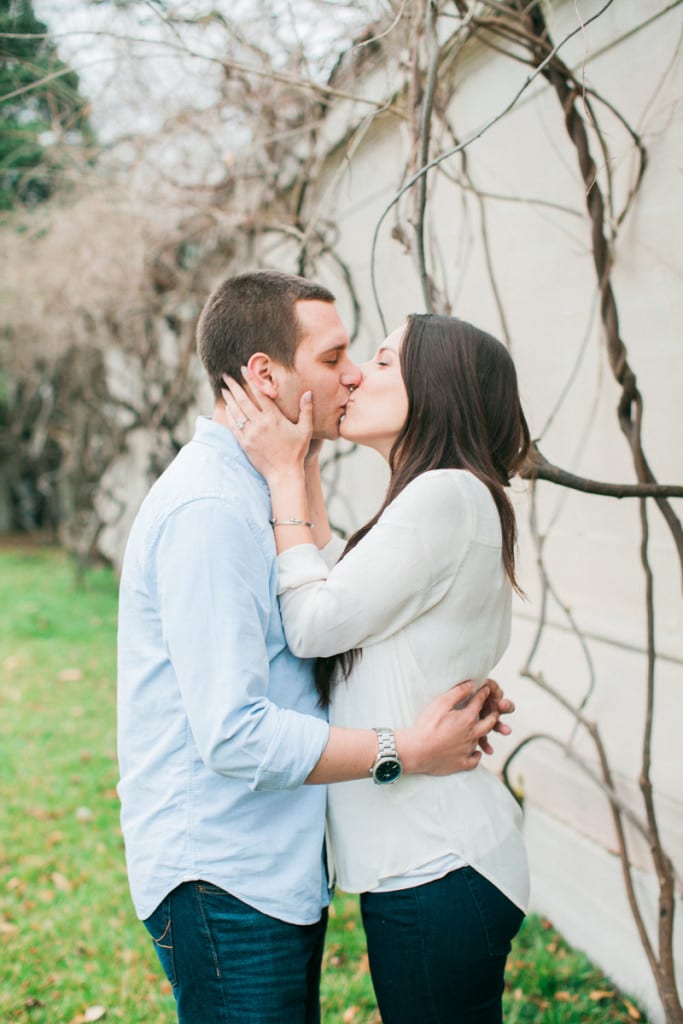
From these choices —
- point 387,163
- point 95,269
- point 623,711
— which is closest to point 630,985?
point 623,711

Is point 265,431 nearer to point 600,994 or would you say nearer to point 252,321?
point 252,321

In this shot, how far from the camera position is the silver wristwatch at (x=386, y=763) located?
4.92ft

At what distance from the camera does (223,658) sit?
1.39 metres

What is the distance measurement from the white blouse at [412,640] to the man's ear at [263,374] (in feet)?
1.23

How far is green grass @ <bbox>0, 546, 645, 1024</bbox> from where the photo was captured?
9.17 ft

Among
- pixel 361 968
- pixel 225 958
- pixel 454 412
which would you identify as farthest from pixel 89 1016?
pixel 454 412

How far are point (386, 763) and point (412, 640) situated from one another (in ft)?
0.76

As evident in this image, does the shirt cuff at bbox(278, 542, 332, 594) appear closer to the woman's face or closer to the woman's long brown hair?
the woman's long brown hair

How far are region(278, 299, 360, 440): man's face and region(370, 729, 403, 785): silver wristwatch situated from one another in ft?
2.34

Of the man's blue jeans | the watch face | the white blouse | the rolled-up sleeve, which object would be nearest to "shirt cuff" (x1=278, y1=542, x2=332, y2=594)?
the white blouse

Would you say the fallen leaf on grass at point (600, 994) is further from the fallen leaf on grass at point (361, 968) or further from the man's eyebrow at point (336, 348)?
the man's eyebrow at point (336, 348)

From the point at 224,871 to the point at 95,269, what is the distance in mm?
6683

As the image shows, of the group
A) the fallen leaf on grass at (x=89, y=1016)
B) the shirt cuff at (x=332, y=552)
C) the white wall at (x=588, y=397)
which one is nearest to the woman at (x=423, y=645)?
the shirt cuff at (x=332, y=552)

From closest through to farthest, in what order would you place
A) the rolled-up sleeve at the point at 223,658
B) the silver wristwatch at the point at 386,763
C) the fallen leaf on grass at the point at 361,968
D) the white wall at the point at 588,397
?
the rolled-up sleeve at the point at 223,658 < the silver wristwatch at the point at 386,763 < the white wall at the point at 588,397 < the fallen leaf on grass at the point at 361,968
